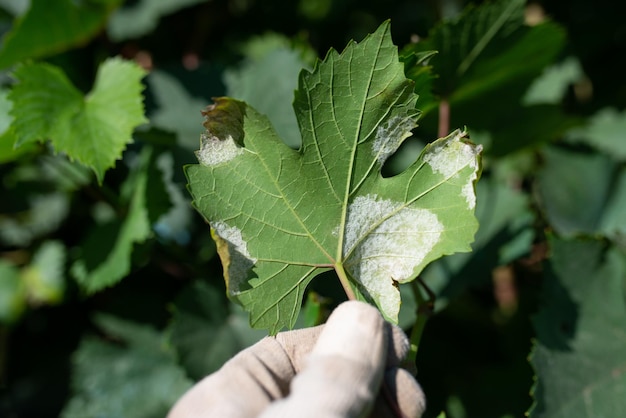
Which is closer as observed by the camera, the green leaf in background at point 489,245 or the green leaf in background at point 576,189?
the green leaf in background at point 489,245

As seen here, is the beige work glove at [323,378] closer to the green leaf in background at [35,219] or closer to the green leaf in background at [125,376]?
the green leaf in background at [125,376]

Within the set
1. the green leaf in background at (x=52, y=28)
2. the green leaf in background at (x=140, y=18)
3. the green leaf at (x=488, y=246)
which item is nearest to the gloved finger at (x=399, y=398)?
the green leaf at (x=488, y=246)

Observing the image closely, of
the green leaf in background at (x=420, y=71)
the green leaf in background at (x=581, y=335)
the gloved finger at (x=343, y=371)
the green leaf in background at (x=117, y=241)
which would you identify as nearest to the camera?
the gloved finger at (x=343, y=371)

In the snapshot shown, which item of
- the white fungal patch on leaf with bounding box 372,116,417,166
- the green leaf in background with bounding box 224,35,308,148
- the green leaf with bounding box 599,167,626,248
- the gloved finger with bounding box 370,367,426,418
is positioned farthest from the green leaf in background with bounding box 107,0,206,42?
the gloved finger with bounding box 370,367,426,418

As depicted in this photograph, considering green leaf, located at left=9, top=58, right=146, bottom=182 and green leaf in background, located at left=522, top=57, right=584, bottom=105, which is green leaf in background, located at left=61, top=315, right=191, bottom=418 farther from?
green leaf in background, located at left=522, top=57, right=584, bottom=105

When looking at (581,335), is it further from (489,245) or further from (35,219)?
(35,219)

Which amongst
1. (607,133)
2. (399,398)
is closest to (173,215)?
(399,398)
